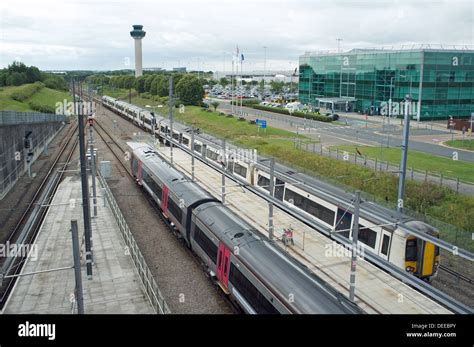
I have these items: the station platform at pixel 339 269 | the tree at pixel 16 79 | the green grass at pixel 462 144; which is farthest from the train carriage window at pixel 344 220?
the tree at pixel 16 79

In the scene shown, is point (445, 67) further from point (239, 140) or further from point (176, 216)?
point (176, 216)

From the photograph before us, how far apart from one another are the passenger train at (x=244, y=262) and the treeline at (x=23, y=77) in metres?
80.0

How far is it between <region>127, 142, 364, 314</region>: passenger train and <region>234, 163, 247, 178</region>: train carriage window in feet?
20.7

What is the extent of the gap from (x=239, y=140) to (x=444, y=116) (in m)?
33.5

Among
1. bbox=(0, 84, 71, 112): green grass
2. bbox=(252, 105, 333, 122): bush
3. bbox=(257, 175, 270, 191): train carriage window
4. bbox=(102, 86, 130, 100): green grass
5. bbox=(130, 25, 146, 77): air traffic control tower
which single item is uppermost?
bbox=(130, 25, 146, 77): air traffic control tower

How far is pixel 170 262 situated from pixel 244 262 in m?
6.12

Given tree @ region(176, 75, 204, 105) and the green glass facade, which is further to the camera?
tree @ region(176, 75, 204, 105)

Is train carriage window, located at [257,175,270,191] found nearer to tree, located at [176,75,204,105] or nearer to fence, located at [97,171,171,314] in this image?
fence, located at [97,171,171,314]

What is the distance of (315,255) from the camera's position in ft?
54.4

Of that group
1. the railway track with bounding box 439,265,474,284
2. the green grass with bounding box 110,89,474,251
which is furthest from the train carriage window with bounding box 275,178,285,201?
the railway track with bounding box 439,265,474,284

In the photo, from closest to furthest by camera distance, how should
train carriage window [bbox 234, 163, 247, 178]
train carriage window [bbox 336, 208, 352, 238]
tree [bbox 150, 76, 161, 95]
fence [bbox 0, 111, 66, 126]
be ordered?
train carriage window [bbox 336, 208, 352, 238]
train carriage window [bbox 234, 163, 247, 178]
fence [bbox 0, 111, 66, 126]
tree [bbox 150, 76, 161, 95]

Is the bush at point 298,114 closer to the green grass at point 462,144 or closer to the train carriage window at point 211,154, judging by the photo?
the green grass at point 462,144

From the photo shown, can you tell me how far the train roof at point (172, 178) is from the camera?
1941 centimetres

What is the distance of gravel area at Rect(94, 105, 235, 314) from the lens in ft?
49.2
